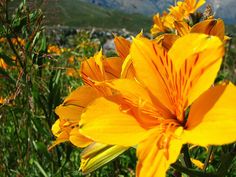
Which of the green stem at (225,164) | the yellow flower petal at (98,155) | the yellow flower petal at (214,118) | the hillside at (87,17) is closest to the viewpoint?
the yellow flower petal at (214,118)

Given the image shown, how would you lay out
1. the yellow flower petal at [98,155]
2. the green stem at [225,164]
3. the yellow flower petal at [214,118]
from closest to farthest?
the yellow flower petal at [214,118], the green stem at [225,164], the yellow flower petal at [98,155]

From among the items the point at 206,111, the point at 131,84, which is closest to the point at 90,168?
the point at 131,84

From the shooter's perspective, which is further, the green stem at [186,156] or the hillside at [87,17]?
the hillside at [87,17]

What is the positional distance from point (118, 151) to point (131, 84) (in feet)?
0.56

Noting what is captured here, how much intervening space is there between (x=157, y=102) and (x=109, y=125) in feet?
0.46

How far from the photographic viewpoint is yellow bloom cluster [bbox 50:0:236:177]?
2.70 ft

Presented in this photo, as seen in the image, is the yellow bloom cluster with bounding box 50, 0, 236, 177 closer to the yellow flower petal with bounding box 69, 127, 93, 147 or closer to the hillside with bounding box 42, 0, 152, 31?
the yellow flower petal with bounding box 69, 127, 93, 147

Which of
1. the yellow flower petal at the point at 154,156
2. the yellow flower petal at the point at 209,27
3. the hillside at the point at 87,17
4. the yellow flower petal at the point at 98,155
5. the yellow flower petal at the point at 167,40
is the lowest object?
the hillside at the point at 87,17

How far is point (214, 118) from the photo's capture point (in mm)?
820

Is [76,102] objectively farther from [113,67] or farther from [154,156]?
[154,156]

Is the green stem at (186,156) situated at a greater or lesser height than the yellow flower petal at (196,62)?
lesser

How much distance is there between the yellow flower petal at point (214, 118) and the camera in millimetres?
771

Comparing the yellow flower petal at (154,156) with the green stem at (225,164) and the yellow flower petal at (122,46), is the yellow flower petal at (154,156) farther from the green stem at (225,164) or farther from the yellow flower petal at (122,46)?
the yellow flower petal at (122,46)

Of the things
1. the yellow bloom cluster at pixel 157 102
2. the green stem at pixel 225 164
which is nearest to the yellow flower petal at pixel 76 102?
the yellow bloom cluster at pixel 157 102
